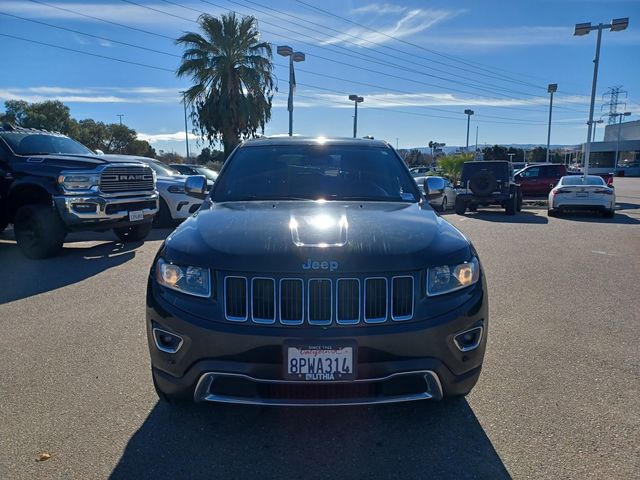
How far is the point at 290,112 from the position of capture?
1881 centimetres

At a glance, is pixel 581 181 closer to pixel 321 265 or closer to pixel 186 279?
pixel 321 265

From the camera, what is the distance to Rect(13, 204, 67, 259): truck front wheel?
301 inches

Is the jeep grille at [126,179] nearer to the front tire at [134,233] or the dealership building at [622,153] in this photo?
the front tire at [134,233]

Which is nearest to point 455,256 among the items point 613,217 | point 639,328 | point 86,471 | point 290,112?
point 86,471

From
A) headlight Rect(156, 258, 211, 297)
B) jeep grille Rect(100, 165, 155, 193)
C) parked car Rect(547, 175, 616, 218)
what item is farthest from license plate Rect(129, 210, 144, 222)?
parked car Rect(547, 175, 616, 218)

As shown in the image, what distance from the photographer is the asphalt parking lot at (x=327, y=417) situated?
8.24 feet

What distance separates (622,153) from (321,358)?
291 feet

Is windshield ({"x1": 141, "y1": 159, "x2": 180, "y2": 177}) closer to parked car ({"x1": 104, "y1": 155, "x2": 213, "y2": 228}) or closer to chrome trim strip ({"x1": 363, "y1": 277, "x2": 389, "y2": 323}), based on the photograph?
parked car ({"x1": 104, "y1": 155, "x2": 213, "y2": 228})

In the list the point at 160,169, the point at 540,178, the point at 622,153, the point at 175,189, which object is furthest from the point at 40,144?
the point at 622,153

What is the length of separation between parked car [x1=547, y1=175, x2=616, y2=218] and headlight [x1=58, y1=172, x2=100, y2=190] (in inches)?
526

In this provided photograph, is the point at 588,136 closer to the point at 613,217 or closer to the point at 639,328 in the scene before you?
the point at 613,217

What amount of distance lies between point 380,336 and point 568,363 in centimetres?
218

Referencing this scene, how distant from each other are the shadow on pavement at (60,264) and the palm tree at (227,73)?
1531 cm

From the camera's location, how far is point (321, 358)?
7.88ft
